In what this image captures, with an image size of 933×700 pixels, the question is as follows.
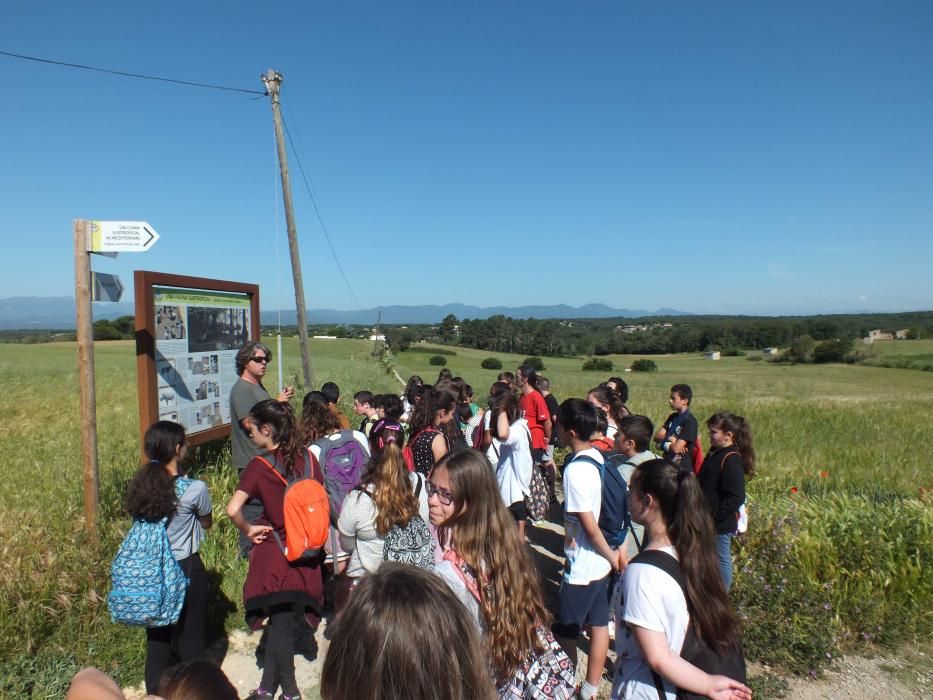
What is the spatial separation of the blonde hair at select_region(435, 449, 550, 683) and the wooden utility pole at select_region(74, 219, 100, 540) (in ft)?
11.4

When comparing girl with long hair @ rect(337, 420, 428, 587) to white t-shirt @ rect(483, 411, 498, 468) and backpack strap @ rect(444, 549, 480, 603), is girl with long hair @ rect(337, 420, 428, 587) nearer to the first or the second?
backpack strap @ rect(444, 549, 480, 603)

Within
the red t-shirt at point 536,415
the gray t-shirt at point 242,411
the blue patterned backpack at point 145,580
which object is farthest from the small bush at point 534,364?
the blue patterned backpack at point 145,580

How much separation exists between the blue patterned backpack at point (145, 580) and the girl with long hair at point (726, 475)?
12.4 feet

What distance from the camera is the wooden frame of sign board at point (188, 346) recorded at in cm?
510

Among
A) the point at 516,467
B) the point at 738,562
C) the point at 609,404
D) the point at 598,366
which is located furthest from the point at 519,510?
the point at 598,366

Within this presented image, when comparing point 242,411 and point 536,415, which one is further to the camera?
point 536,415

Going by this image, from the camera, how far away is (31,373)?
18188mm

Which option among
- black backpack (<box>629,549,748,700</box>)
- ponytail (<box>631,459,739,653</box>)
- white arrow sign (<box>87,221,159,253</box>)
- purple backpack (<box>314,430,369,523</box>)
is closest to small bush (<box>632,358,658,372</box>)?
purple backpack (<box>314,430,369,523</box>)

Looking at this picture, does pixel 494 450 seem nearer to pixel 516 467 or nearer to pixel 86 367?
pixel 516 467

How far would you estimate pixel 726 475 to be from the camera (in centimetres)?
443

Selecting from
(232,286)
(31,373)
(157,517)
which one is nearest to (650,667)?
(157,517)

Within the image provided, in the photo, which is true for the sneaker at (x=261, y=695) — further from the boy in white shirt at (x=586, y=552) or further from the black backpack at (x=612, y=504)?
the black backpack at (x=612, y=504)

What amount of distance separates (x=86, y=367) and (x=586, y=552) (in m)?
4.02

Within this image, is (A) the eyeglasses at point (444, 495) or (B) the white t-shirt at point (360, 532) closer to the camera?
(A) the eyeglasses at point (444, 495)
